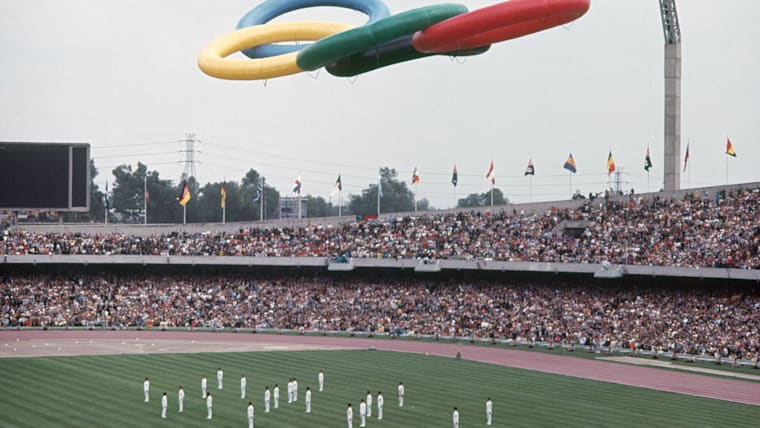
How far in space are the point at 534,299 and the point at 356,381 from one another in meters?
22.9

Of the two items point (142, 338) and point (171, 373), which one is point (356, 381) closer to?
point (171, 373)

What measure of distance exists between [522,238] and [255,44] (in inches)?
1197

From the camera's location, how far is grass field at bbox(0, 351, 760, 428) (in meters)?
32.6

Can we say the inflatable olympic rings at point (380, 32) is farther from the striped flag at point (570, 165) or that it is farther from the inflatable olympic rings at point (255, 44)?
the striped flag at point (570, 165)

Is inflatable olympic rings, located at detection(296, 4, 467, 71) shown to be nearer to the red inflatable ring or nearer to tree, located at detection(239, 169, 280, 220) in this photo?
the red inflatable ring

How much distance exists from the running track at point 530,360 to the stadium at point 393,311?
224 mm

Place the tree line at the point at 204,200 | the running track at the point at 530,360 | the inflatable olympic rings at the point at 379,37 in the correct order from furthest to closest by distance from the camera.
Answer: the tree line at the point at 204,200 → the running track at the point at 530,360 → the inflatable olympic rings at the point at 379,37

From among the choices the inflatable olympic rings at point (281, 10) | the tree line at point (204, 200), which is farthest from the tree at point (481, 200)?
the inflatable olympic rings at point (281, 10)

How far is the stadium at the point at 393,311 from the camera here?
35.9 metres

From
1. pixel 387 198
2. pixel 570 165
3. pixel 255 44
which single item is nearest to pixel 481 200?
pixel 387 198

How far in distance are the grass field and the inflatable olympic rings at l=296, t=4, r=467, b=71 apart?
12.3m

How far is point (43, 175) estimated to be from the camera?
62156mm

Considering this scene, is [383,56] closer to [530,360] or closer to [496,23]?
[496,23]

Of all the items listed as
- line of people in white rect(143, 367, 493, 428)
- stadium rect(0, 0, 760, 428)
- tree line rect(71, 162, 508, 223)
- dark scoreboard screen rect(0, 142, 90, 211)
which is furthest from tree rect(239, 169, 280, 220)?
line of people in white rect(143, 367, 493, 428)
